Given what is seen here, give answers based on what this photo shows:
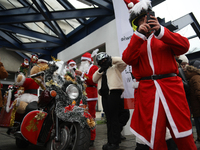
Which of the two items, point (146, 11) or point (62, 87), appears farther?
point (62, 87)

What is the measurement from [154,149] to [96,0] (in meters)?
5.13

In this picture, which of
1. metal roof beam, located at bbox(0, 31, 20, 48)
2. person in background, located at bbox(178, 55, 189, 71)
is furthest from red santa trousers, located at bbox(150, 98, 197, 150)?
metal roof beam, located at bbox(0, 31, 20, 48)

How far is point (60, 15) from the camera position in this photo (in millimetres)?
6570

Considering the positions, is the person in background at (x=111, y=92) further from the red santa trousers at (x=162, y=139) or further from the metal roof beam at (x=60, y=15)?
the metal roof beam at (x=60, y=15)

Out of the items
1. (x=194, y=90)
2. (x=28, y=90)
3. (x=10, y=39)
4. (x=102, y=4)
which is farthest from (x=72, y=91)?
(x=10, y=39)

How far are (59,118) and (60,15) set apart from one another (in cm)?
545

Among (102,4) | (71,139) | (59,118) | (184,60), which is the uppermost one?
(102,4)

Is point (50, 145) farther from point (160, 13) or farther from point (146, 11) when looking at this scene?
point (160, 13)

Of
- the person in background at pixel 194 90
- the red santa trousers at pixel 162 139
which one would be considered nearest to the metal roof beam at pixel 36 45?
the person in background at pixel 194 90

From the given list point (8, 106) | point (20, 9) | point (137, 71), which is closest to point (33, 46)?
point (20, 9)

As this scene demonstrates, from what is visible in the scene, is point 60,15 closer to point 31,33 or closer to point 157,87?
point 31,33

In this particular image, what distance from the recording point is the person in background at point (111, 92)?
8.48ft

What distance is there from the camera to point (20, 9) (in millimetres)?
6930

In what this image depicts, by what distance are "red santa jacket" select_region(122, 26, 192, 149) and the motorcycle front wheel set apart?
69 cm
